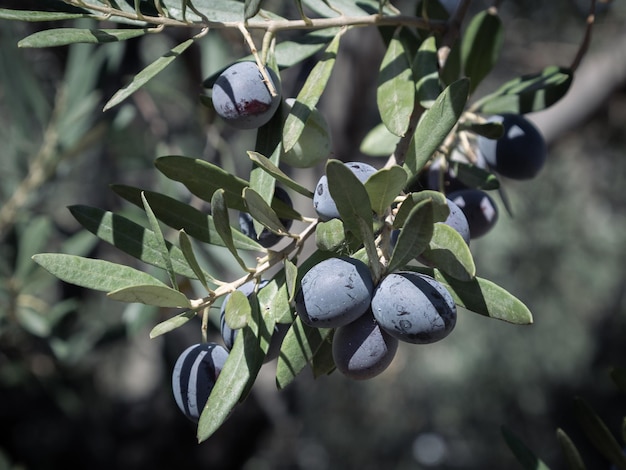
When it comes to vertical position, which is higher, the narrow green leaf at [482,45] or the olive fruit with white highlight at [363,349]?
the narrow green leaf at [482,45]

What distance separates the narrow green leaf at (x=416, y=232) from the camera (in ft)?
1.55

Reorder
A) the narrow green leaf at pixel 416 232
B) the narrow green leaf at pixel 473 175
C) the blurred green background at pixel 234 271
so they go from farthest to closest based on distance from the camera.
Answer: the blurred green background at pixel 234 271 → the narrow green leaf at pixel 473 175 → the narrow green leaf at pixel 416 232

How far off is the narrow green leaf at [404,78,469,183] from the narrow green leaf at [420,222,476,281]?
85 millimetres

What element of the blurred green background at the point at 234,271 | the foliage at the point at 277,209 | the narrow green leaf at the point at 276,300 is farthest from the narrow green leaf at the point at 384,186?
the blurred green background at the point at 234,271

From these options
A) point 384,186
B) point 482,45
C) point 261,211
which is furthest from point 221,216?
point 482,45

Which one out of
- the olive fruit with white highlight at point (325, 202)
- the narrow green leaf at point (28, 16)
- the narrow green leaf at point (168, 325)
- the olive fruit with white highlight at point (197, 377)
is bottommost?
the olive fruit with white highlight at point (197, 377)

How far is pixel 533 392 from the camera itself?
4.88 m

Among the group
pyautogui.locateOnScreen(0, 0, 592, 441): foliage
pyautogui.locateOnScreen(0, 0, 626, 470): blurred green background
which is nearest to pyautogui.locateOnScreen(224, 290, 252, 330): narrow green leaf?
pyautogui.locateOnScreen(0, 0, 592, 441): foliage

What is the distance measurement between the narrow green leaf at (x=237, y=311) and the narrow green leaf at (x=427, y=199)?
0.14 m

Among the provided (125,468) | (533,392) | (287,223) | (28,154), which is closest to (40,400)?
(125,468)

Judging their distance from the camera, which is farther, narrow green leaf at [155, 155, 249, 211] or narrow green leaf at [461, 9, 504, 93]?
narrow green leaf at [461, 9, 504, 93]

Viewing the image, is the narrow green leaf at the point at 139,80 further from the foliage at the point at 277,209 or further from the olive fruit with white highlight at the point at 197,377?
the olive fruit with white highlight at the point at 197,377

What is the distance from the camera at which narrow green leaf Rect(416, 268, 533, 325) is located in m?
0.51

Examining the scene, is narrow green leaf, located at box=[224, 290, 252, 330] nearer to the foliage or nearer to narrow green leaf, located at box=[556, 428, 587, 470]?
the foliage
